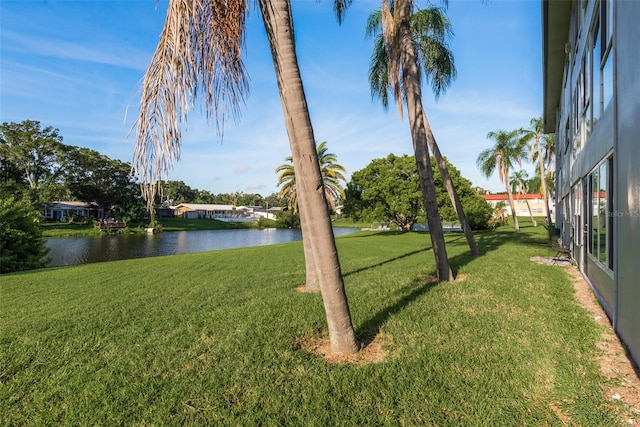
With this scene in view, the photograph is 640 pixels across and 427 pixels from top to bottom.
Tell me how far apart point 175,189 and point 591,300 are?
99.8m

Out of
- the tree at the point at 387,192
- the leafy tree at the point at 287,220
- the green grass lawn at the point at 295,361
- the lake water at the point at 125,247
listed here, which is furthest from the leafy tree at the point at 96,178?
the green grass lawn at the point at 295,361

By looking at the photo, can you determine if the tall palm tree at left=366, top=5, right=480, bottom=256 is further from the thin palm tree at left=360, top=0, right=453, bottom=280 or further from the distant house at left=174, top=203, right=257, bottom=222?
the distant house at left=174, top=203, right=257, bottom=222

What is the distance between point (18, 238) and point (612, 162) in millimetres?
18625

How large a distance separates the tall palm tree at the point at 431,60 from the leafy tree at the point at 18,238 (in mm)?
14544

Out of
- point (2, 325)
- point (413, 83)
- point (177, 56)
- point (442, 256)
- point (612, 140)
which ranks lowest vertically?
point (2, 325)

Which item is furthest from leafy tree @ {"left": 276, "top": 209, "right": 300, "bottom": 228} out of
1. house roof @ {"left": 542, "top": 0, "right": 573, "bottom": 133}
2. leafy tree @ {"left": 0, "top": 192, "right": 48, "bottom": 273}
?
leafy tree @ {"left": 0, "top": 192, "right": 48, "bottom": 273}

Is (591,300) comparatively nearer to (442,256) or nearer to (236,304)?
(442,256)

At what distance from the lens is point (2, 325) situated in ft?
17.7

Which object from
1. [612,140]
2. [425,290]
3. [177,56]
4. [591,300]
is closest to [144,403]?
[177,56]

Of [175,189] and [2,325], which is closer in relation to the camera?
[2,325]

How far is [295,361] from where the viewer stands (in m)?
3.73

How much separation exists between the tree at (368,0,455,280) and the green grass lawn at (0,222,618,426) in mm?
1326

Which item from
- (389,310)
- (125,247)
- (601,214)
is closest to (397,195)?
(125,247)

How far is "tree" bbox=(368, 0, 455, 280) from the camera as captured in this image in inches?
311
